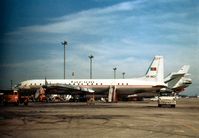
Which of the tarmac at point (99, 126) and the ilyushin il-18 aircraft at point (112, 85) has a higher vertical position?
the ilyushin il-18 aircraft at point (112, 85)

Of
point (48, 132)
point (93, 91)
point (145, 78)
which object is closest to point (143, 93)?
point (145, 78)

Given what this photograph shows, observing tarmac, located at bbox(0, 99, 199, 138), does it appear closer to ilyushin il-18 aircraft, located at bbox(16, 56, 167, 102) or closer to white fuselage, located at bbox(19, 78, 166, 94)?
ilyushin il-18 aircraft, located at bbox(16, 56, 167, 102)

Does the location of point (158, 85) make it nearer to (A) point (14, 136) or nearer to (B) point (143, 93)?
(B) point (143, 93)

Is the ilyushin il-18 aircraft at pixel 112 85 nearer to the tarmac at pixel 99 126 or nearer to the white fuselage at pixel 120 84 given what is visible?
the white fuselage at pixel 120 84

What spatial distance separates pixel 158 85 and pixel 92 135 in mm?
58922

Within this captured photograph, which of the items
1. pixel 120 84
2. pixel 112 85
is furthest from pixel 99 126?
pixel 120 84

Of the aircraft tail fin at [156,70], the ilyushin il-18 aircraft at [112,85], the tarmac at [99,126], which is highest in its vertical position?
the aircraft tail fin at [156,70]

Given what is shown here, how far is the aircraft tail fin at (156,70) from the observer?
244 ft

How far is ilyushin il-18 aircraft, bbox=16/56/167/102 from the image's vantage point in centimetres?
7112

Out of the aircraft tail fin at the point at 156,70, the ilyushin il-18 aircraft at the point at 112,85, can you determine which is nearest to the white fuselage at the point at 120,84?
the ilyushin il-18 aircraft at the point at 112,85

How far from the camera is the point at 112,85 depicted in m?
71.3

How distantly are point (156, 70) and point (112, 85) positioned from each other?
10639 millimetres

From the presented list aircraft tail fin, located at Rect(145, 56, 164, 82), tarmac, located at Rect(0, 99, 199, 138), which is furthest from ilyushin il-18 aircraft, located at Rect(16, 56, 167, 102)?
tarmac, located at Rect(0, 99, 199, 138)

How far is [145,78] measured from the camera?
7412 cm
